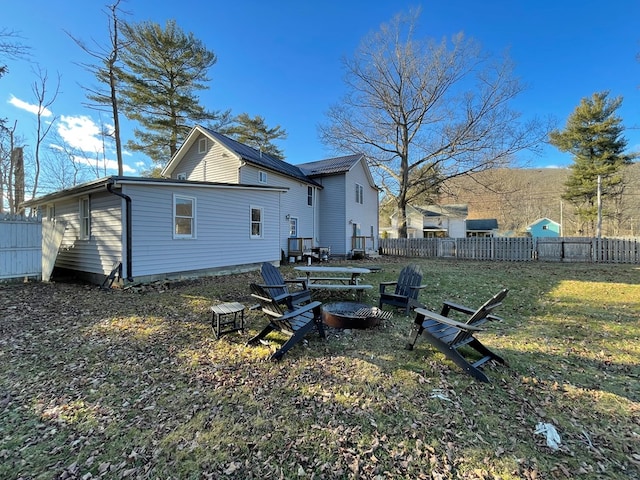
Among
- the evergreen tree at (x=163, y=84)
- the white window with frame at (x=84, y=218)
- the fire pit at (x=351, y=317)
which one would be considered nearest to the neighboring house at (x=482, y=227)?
the evergreen tree at (x=163, y=84)

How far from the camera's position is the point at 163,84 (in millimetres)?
20734

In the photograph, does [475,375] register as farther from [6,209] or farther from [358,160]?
[6,209]

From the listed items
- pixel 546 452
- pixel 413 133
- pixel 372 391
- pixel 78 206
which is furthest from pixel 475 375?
pixel 413 133

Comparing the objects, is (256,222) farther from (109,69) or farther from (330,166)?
(109,69)

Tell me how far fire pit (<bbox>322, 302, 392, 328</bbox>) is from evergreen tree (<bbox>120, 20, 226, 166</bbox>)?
→ 71.6 feet

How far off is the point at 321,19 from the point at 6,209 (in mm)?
23907

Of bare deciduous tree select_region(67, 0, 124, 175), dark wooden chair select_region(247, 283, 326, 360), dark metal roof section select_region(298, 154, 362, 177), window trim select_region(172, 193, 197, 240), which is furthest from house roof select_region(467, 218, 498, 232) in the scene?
dark wooden chair select_region(247, 283, 326, 360)

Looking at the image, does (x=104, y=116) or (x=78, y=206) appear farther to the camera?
(x=104, y=116)

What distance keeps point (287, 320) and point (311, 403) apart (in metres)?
1.44

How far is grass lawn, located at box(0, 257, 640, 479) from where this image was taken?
87.4 inches

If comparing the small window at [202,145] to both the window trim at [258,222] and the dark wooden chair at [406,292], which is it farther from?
the dark wooden chair at [406,292]

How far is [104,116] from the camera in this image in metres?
18.5

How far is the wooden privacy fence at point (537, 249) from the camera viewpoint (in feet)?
49.1

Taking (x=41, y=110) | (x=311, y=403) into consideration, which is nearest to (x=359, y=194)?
(x=311, y=403)
